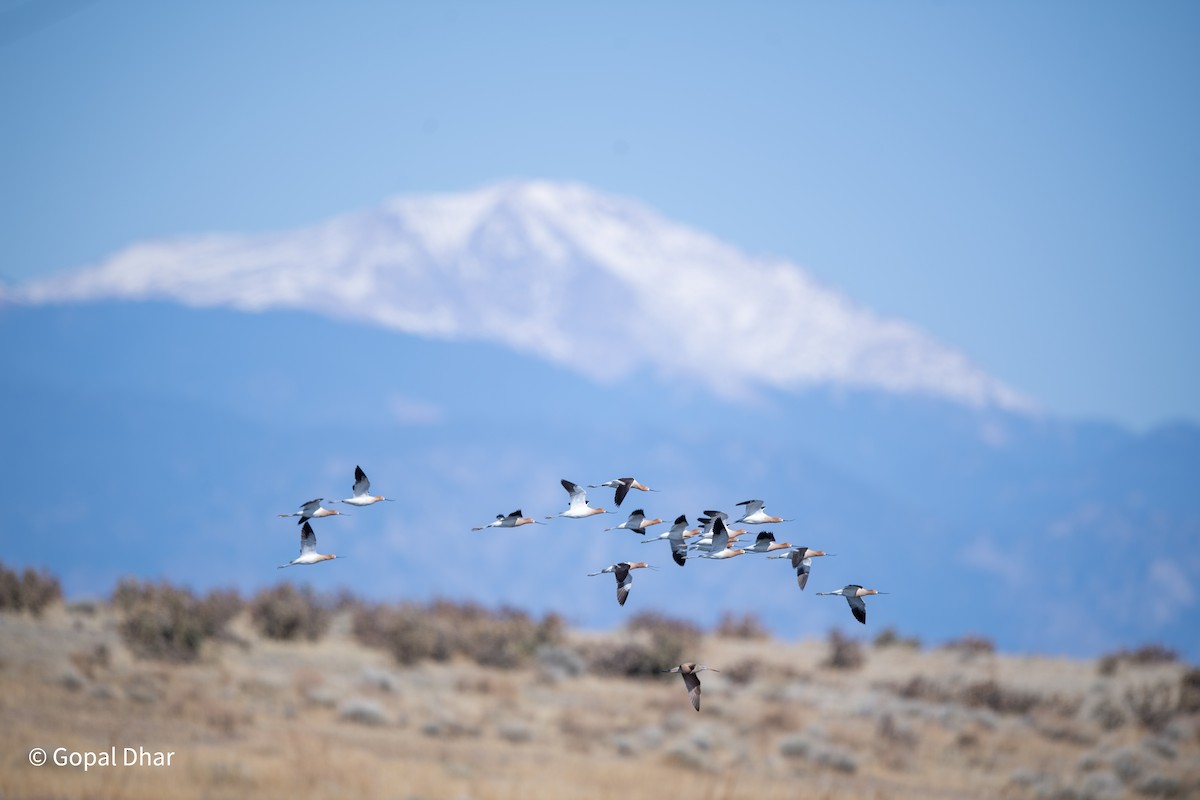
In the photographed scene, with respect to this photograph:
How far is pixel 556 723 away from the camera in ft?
130

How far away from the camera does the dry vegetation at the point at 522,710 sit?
31.6m

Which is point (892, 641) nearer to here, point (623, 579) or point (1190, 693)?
point (1190, 693)

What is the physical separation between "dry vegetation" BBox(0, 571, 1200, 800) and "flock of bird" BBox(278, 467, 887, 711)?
14872 mm

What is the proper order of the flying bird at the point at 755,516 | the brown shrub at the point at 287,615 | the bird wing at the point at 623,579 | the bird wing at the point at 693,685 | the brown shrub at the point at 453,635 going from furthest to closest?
the brown shrub at the point at 287,615, the brown shrub at the point at 453,635, the flying bird at the point at 755,516, the bird wing at the point at 623,579, the bird wing at the point at 693,685

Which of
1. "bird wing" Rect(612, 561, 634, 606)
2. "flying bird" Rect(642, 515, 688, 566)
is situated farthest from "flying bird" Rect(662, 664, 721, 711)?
"flying bird" Rect(642, 515, 688, 566)

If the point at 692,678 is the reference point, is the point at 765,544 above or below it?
above

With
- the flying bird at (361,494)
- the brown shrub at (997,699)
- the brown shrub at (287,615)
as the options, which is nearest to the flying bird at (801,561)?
the flying bird at (361,494)

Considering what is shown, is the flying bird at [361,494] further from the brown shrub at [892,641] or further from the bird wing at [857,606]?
the brown shrub at [892,641]

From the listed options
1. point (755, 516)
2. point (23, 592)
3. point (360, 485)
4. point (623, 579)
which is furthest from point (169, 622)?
point (755, 516)

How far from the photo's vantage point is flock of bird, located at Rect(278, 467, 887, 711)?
14711mm

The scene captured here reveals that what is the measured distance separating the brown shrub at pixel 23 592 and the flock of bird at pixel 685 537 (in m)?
31.8

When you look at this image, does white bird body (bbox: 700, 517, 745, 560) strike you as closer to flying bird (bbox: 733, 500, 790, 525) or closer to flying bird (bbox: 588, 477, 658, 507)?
flying bird (bbox: 733, 500, 790, 525)

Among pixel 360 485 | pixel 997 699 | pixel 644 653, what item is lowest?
pixel 997 699

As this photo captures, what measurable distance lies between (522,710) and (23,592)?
50.2 ft
